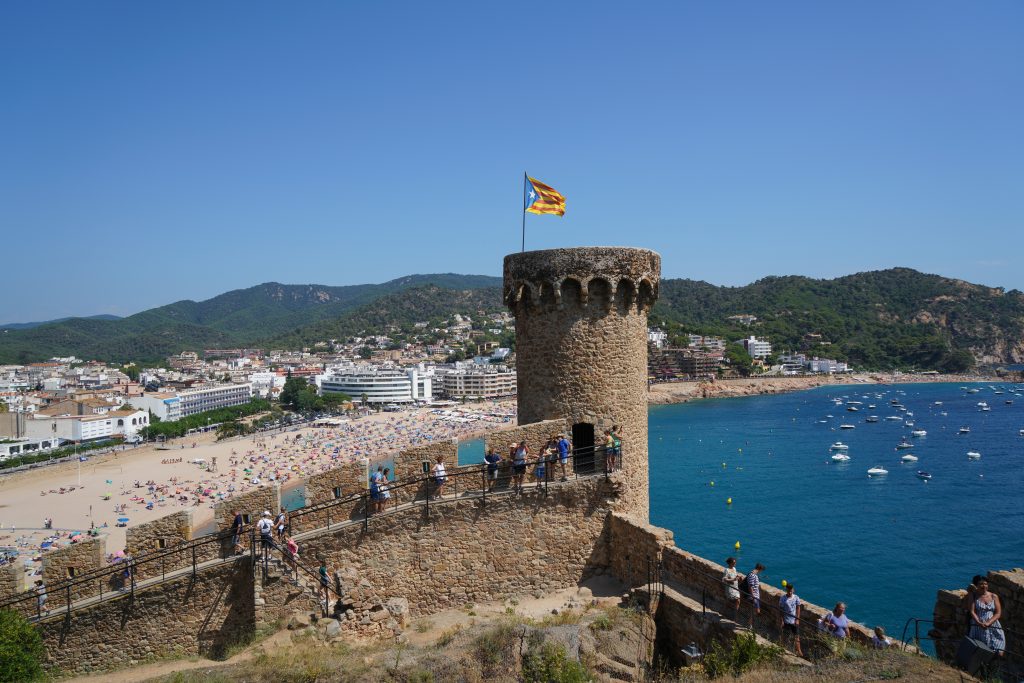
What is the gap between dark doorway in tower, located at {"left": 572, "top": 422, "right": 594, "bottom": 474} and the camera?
11953 millimetres

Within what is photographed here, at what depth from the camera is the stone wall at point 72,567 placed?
1002 cm

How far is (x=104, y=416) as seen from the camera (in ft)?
311

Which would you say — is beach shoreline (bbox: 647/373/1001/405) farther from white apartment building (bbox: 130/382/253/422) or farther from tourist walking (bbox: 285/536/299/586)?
tourist walking (bbox: 285/536/299/586)

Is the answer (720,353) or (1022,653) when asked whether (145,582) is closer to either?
(1022,653)

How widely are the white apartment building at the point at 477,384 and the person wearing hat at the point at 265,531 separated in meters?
136

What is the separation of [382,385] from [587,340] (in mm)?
130192

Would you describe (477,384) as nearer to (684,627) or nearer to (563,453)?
(563,453)

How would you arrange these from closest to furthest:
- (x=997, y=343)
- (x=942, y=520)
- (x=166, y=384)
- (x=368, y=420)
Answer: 1. (x=942, y=520)
2. (x=368, y=420)
3. (x=166, y=384)
4. (x=997, y=343)

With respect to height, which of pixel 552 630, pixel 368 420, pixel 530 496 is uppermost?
pixel 530 496

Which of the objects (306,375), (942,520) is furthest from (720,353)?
(942,520)

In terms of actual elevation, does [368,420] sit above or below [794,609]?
below

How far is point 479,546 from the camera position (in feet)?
36.7

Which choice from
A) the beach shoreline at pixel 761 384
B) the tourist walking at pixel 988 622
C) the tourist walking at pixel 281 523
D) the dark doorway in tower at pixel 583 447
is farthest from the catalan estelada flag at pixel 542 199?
the beach shoreline at pixel 761 384

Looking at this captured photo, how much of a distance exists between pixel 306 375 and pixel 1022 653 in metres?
175
